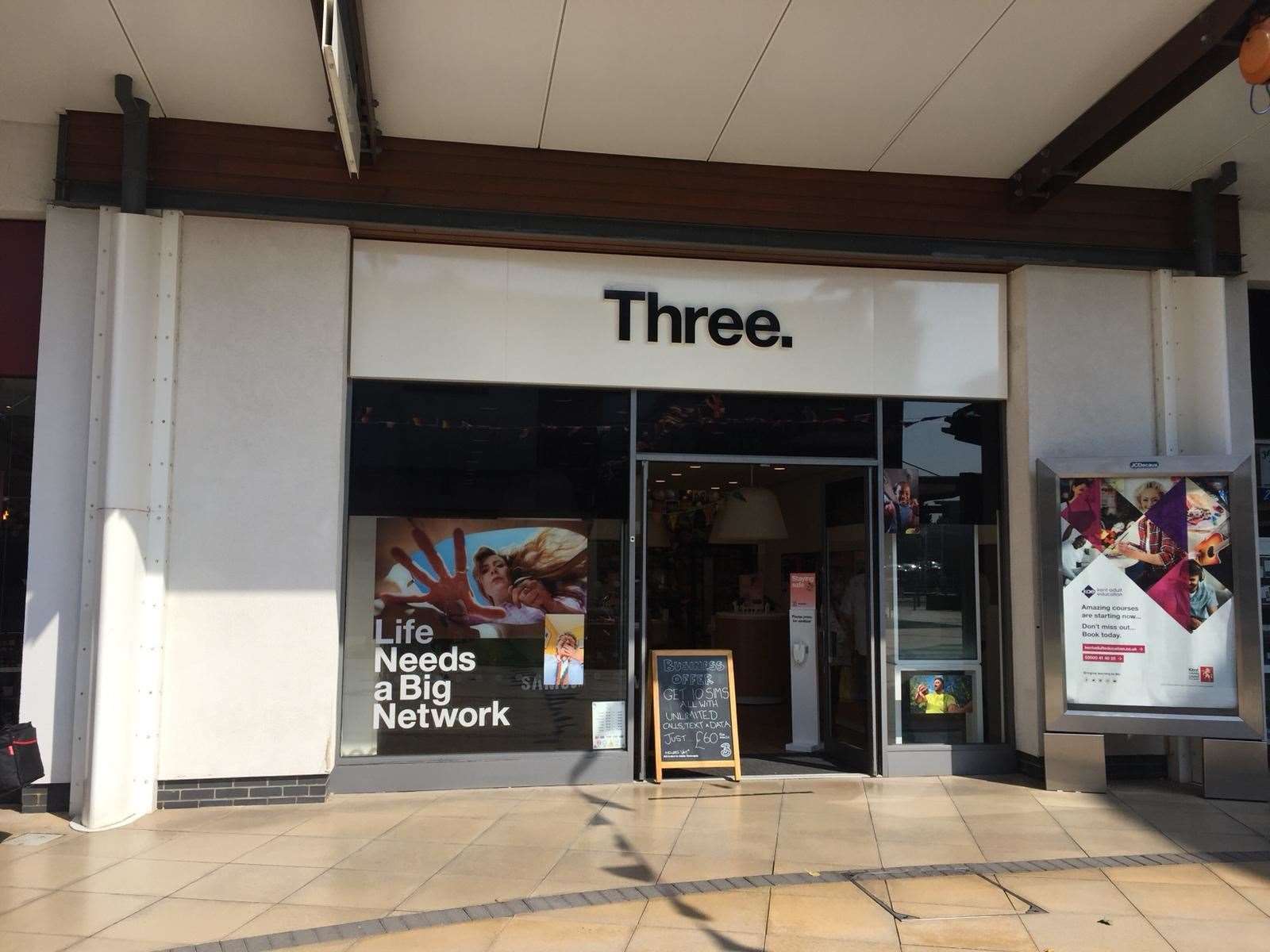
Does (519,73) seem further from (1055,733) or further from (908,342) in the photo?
(1055,733)

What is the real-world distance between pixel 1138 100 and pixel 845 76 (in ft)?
5.19

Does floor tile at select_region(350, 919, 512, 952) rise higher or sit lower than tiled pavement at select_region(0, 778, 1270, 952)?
lower

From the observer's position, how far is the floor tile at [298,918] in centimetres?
403

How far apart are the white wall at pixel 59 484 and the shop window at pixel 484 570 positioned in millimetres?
1542

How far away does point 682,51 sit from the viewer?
5.46 meters

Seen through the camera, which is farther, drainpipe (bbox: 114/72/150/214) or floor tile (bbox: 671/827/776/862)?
drainpipe (bbox: 114/72/150/214)

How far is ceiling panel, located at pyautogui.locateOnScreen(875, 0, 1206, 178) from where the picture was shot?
5.14 m

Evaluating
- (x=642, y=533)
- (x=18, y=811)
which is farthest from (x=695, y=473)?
(x=18, y=811)

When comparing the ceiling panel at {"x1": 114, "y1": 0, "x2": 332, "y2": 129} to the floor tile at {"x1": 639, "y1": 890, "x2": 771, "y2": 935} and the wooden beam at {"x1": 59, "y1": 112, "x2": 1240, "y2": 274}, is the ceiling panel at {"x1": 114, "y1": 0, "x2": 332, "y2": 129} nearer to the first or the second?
the wooden beam at {"x1": 59, "y1": 112, "x2": 1240, "y2": 274}

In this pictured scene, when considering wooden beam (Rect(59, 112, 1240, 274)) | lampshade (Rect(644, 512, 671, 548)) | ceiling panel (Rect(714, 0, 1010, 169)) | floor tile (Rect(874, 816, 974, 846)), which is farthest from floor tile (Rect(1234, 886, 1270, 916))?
lampshade (Rect(644, 512, 671, 548))

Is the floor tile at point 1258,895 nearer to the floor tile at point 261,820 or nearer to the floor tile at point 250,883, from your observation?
the floor tile at point 250,883

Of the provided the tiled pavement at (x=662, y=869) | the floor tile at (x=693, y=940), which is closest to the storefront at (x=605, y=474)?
the tiled pavement at (x=662, y=869)

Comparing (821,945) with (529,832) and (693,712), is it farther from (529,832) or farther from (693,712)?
(693,712)

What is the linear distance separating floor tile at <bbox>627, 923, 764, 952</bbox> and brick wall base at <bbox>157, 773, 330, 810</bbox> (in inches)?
110
